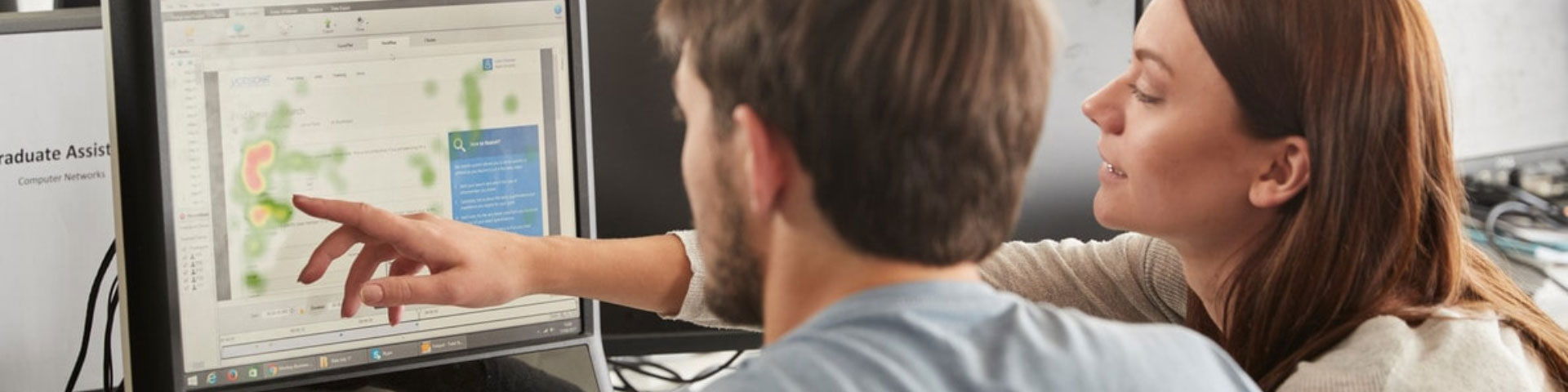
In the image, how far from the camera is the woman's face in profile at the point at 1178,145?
100cm

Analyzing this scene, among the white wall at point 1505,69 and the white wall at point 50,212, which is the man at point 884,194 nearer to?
the white wall at point 50,212

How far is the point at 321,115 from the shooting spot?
1.00 metres

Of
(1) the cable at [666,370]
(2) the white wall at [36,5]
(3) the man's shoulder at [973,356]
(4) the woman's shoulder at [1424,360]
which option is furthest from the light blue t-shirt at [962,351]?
(2) the white wall at [36,5]

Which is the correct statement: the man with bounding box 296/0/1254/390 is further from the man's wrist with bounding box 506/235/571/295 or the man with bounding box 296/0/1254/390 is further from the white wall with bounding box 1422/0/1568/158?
the white wall with bounding box 1422/0/1568/158

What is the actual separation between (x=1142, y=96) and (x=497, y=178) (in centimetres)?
43

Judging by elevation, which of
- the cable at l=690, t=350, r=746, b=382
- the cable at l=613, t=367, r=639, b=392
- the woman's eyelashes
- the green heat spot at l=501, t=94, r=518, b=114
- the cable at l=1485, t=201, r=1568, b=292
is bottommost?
the cable at l=613, t=367, r=639, b=392

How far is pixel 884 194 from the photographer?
67 centimetres

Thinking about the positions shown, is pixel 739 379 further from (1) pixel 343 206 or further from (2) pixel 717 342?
(2) pixel 717 342

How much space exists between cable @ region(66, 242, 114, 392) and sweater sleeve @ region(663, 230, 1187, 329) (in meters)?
0.38

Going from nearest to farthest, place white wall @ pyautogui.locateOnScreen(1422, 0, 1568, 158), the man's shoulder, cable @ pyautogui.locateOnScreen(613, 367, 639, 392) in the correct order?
the man's shoulder
cable @ pyautogui.locateOnScreen(613, 367, 639, 392)
white wall @ pyautogui.locateOnScreen(1422, 0, 1568, 158)

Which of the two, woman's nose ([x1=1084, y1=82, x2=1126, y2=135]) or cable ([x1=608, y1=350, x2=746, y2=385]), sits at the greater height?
woman's nose ([x1=1084, y1=82, x2=1126, y2=135])

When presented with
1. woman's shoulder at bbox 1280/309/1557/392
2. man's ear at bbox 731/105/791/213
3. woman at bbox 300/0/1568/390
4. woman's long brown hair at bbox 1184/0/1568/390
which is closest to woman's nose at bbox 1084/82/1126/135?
woman at bbox 300/0/1568/390

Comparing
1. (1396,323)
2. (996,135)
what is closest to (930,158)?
(996,135)

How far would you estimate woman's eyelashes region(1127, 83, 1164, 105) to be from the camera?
104cm
